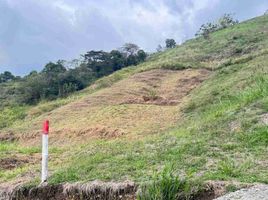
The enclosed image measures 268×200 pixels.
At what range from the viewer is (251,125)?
29.7 ft

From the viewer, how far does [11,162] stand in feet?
36.8

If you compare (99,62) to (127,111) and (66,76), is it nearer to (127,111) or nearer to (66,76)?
(66,76)

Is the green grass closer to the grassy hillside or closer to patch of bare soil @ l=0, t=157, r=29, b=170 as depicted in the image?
the grassy hillside

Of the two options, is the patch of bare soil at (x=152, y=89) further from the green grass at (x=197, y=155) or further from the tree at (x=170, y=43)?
the tree at (x=170, y=43)

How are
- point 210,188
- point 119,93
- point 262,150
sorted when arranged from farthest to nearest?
point 119,93 → point 262,150 → point 210,188

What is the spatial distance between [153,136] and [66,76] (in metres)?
28.7

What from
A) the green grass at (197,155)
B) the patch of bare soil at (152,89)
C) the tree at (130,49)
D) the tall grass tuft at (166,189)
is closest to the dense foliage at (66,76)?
the tree at (130,49)

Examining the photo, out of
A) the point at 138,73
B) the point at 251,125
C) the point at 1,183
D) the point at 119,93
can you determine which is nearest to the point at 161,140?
the point at 251,125

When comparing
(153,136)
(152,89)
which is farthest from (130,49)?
(153,136)

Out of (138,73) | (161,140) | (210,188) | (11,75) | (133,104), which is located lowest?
(210,188)

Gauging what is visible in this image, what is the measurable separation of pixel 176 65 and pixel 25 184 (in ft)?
82.3

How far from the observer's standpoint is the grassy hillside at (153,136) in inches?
290

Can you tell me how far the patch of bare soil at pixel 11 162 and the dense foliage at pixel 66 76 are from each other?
25301 millimetres

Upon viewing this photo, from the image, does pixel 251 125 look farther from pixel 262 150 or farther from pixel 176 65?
pixel 176 65
